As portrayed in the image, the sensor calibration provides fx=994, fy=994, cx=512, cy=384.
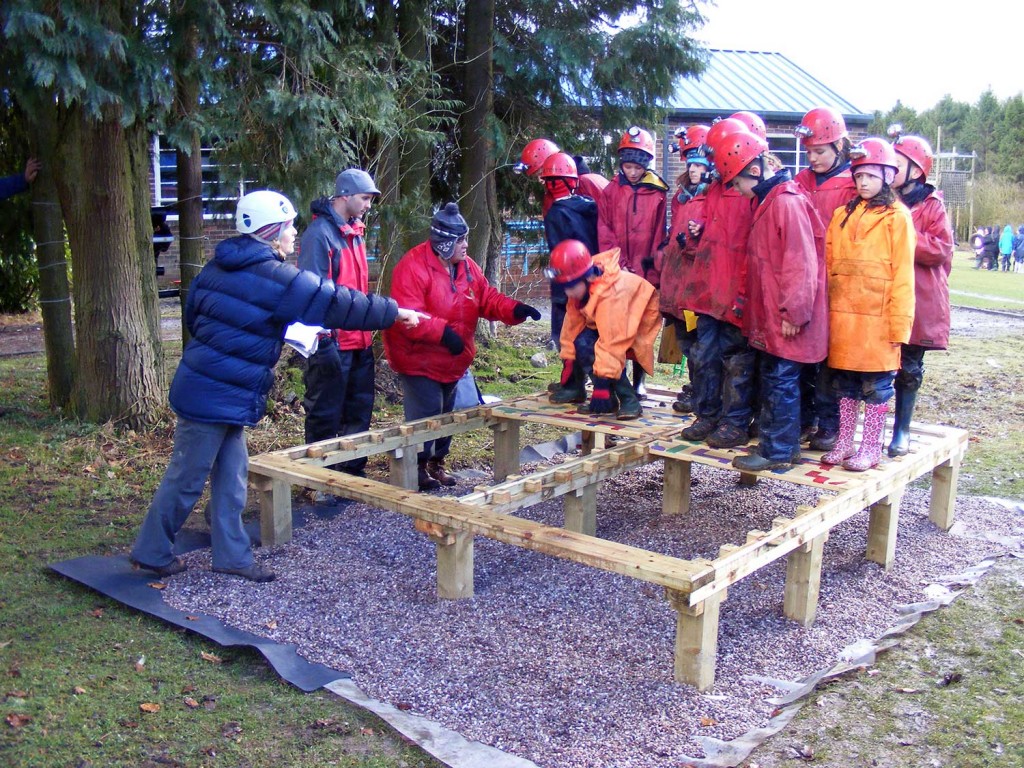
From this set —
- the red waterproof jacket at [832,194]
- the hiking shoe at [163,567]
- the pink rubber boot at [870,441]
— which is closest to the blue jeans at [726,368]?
the pink rubber boot at [870,441]

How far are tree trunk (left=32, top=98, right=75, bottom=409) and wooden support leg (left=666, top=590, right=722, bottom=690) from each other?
573 centimetres

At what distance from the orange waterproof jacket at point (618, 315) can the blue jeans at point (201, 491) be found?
222cm

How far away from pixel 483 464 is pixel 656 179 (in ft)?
8.00

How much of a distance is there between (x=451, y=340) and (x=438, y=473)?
3.66 ft

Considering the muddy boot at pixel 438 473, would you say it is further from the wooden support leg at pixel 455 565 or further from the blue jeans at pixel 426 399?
the wooden support leg at pixel 455 565

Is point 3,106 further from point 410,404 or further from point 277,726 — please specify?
point 277,726

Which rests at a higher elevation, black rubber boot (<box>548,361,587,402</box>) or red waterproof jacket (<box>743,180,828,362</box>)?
red waterproof jacket (<box>743,180,828,362</box>)

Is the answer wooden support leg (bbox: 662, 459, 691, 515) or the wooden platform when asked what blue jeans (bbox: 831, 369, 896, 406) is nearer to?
the wooden platform

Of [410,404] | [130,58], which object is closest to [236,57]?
[130,58]

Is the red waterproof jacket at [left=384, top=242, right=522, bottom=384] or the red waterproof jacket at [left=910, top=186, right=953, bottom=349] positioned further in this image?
the red waterproof jacket at [left=384, top=242, right=522, bottom=384]

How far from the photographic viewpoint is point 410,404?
6566 millimetres

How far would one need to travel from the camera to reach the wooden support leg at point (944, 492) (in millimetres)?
5965

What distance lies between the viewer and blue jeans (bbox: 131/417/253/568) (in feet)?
15.4

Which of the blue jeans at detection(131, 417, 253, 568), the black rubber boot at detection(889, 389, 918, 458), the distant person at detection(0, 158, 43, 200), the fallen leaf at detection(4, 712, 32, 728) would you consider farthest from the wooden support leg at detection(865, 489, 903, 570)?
the distant person at detection(0, 158, 43, 200)
